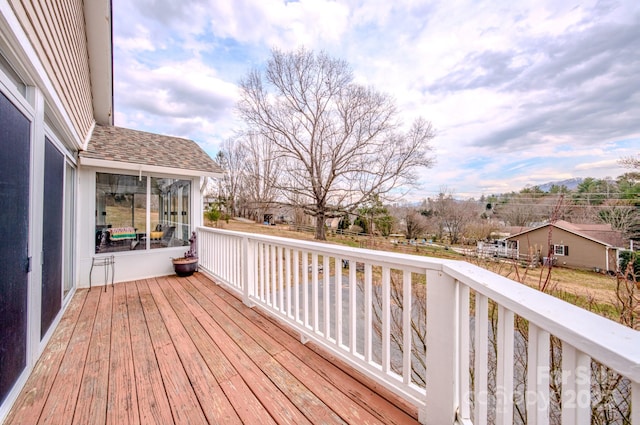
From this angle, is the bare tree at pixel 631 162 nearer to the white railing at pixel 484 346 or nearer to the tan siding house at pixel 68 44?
the white railing at pixel 484 346

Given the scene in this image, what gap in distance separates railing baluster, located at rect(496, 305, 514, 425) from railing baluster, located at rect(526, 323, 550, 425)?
5.0 inches

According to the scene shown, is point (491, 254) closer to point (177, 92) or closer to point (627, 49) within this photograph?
point (627, 49)

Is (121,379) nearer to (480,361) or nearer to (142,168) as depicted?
(480,361)

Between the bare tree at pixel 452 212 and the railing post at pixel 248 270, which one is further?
the bare tree at pixel 452 212

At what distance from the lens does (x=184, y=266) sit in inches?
188

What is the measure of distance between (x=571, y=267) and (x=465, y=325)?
3698 millimetres

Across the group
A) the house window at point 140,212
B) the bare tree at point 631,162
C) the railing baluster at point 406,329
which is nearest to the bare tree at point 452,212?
the bare tree at point 631,162

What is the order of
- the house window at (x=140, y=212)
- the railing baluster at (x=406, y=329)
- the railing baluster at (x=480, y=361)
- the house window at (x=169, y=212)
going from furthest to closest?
the house window at (x=169, y=212) → the house window at (x=140, y=212) → the railing baluster at (x=406, y=329) → the railing baluster at (x=480, y=361)

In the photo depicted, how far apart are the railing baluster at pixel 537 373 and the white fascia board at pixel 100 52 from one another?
582 centimetres

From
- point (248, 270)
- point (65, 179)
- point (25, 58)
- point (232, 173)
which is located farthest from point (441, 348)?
point (232, 173)

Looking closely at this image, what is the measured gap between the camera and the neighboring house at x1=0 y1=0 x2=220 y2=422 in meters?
1.63

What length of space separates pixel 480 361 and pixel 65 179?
15.9 feet

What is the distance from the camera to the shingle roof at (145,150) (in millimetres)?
4537

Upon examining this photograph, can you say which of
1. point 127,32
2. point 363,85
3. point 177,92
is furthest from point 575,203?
point 177,92
